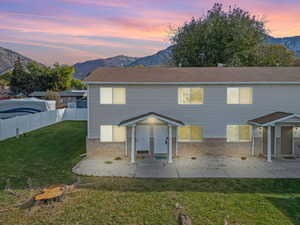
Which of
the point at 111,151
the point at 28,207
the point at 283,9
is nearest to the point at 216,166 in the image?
the point at 111,151

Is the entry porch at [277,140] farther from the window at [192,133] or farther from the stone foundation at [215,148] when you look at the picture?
the window at [192,133]

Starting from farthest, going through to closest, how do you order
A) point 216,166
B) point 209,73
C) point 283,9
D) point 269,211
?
point 283,9 → point 209,73 → point 216,166 → point 269,211

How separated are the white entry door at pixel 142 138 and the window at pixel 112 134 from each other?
92 cm

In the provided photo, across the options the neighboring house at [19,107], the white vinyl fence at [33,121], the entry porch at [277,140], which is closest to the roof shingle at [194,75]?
the entry porch at [277,140]

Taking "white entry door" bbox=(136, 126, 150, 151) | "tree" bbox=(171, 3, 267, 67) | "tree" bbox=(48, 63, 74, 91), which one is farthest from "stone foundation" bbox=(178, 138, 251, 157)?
"tree" bbox=(48, 63, 74, 91)

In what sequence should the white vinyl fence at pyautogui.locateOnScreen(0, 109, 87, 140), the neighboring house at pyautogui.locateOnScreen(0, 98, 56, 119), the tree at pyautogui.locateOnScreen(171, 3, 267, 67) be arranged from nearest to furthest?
1. the white vinyl fence at pyautogui.locateOnScreen(0, 109, 87, 140)
2. the neighboring house at pyautogui.locateOnScreen(0, 98, 56, 119)
3. the tree at pyautogui.locateOnScreen(171, 3, 267, 67)

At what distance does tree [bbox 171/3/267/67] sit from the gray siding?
57.3 feet

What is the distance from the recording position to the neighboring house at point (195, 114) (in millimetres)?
14805

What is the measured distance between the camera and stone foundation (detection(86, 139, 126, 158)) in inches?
Answer: 583

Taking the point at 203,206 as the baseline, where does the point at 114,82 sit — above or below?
above

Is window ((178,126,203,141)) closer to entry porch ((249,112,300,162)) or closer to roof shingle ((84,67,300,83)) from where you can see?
roof shingle ((84,67,300,83))

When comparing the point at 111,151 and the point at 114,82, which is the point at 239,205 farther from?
the point at 114,82

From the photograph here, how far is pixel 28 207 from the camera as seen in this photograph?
305 inches

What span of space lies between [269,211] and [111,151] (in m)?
9.69
